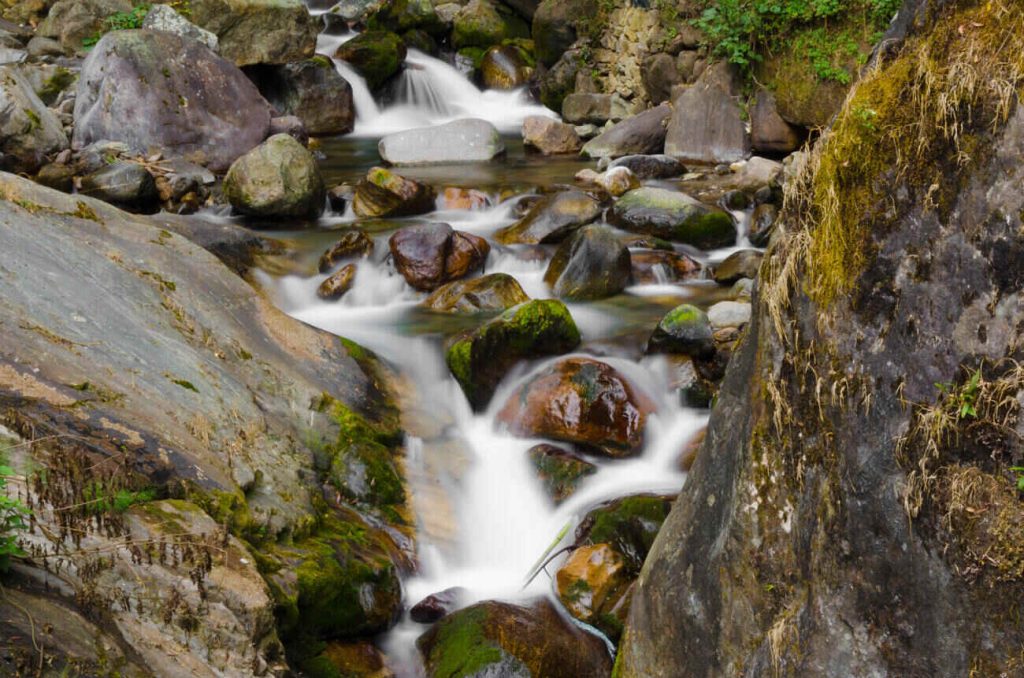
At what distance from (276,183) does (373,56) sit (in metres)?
8.08

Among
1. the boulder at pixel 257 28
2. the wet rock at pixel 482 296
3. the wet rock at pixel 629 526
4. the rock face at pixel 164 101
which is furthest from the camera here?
the boulder at pixel 257 28

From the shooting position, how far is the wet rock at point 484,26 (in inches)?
763

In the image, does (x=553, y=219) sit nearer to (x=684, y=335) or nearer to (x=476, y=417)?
(x=684, y=335)

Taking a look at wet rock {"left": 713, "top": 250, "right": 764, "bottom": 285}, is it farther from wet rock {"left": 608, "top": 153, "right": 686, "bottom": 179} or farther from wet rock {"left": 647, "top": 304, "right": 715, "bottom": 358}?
wet rock {"left": 608, "top": 153, "right": 686, "bottom": 179}

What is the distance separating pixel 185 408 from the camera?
4.39 m

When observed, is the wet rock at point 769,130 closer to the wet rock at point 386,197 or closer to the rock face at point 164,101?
the wet rock at point 386,197

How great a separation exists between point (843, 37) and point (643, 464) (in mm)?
8448

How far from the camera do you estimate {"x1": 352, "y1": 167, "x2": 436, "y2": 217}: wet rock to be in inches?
418

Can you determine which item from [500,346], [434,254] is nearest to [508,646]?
[500,346]

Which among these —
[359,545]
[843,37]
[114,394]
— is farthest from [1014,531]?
[843,37]

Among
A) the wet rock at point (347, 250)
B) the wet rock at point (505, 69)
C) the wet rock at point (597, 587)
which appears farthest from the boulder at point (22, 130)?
the wet rock at point (505, 69)

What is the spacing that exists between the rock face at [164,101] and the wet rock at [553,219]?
5.34 meters

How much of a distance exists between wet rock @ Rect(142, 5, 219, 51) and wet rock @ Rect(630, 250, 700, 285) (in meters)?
8.95

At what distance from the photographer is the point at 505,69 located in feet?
60.8
